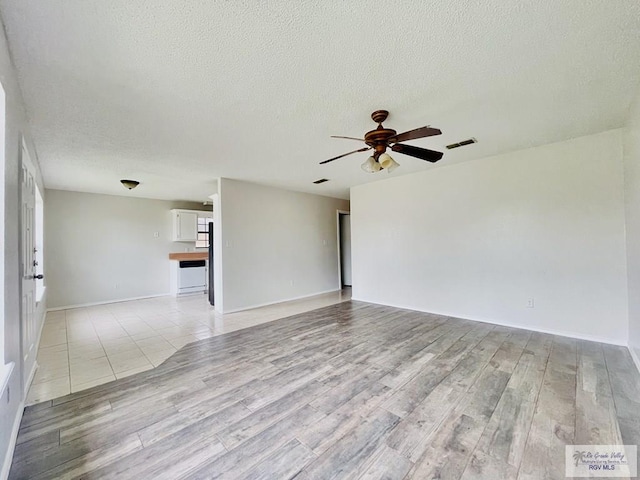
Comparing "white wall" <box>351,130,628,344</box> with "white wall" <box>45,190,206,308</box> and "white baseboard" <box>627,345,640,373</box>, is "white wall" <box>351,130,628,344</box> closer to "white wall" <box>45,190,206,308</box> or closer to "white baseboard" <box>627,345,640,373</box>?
"white baseboard" <box>627,345,640,373</box>

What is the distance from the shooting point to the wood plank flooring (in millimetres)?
Answer: 1509

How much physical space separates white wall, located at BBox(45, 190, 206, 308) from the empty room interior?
0.57 metres

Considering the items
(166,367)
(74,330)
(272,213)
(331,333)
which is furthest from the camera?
(272,213)

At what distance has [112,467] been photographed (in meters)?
1.51

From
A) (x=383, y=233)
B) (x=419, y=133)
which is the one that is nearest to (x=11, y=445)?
(x=419, y=133)

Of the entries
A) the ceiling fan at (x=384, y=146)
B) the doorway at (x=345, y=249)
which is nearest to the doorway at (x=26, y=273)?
the ceiling fan at (x=384, y=146)

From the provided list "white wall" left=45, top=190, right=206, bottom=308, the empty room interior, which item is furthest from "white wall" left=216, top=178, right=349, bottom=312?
"white wall" left=45, top=190, right=206, bottom=308

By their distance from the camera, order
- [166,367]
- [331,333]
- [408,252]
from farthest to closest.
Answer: [408,252], [331,333], [166,367]

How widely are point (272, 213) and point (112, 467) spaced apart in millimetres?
4629

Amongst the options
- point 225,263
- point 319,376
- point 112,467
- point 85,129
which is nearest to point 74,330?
point 225,263

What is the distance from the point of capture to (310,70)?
1.95 meters

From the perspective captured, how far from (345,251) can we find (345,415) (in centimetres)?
590

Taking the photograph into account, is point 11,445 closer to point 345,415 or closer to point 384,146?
point 345,415

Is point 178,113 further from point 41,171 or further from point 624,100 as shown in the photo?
point 624,100
